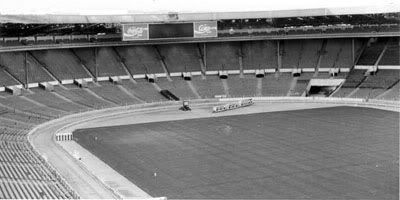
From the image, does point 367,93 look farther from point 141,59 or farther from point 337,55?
point 141,59

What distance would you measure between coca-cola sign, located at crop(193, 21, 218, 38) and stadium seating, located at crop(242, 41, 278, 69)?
8056 mm

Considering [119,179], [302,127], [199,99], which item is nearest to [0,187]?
[119,179]

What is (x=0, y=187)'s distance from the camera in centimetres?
3419

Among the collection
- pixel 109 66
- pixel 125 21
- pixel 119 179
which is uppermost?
pixel 125 21

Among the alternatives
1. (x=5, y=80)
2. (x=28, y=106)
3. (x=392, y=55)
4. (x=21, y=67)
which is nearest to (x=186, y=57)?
(x=21, y=67)

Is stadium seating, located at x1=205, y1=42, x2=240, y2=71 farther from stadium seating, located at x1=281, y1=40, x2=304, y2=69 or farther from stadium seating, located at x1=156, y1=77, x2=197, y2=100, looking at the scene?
stadium seating, located at x1=281, y1=40, x2=304, y2=69

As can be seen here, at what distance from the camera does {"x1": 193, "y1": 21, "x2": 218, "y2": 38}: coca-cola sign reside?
86812mm

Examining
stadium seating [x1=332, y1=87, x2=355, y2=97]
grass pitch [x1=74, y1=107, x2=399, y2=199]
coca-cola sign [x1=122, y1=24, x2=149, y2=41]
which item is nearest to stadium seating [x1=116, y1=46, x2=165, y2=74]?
coca-cola sign [x1=122, y1=24, x2=149, y2=41]

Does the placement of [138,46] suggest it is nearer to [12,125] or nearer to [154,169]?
[12,125]

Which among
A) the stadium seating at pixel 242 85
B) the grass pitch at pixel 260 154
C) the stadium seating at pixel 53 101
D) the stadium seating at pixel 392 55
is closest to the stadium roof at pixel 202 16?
the stadium seating at pixel 392 55

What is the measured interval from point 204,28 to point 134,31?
10.2m

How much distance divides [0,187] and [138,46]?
58616 millimetres

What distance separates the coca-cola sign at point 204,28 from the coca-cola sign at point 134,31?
23.6 feet

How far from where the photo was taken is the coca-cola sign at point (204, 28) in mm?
86812
